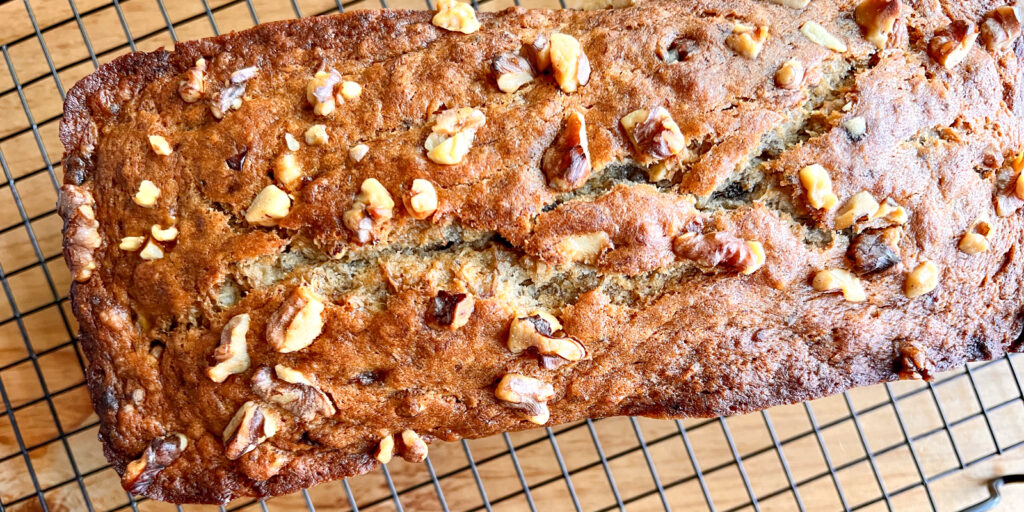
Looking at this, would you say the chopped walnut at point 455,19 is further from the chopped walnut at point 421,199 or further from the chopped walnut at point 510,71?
the chopped walnut at point 421,199

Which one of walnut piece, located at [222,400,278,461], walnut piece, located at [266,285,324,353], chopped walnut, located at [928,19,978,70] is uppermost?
chopped walnut, located at [928,19,978,70]

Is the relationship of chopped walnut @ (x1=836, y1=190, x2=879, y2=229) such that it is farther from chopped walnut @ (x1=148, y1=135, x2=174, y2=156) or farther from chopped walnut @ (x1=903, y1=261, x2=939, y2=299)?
chopped walnut @ (x1=148, y1=135, x2=174, y2=156)

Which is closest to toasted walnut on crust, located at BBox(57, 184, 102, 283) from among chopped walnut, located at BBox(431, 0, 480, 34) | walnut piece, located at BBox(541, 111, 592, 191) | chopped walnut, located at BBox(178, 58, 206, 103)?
chopped walnut, located at BBox(178, 58, 206, 103)

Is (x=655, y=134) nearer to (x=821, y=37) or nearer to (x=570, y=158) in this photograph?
(x=570, y=158)

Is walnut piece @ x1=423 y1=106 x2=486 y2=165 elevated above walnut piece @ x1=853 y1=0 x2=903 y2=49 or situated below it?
below

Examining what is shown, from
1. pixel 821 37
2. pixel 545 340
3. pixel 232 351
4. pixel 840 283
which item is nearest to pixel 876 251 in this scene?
pixel 840 283

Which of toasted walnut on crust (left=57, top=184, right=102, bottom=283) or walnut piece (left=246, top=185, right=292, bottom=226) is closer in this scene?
walnut piece (left=246, top=185, right=292, bottom=226)
